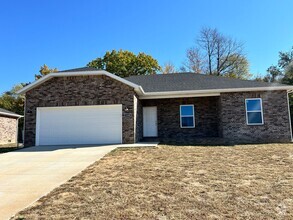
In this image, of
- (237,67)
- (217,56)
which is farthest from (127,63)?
(237,67)

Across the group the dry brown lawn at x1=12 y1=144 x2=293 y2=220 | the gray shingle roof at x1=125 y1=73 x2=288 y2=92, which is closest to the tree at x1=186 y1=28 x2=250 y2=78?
the gray shingle roof at x1=125 y1=73 x2=288 y2=92

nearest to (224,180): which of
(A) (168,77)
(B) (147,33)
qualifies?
(A) (168,77)

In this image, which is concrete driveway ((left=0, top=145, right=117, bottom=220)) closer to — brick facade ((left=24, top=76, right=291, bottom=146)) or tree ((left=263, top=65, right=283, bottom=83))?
brick facade ((left=24, top=76, right=291, bottom=146))

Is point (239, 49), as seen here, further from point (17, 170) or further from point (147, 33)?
point (17, 170)

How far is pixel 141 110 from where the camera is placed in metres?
14.7

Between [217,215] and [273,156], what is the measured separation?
5669 millimetres

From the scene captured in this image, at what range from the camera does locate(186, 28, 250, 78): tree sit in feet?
102

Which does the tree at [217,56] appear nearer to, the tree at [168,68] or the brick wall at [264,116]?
the tree at [168,68]

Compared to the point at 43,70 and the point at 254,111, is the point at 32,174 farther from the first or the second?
the point at 43,70

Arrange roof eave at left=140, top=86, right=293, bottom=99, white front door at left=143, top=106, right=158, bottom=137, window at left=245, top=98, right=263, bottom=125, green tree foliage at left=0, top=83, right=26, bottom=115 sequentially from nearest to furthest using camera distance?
1. roof eave at left=140, top=86, right=293, bottom=99
2. window at left=245, top=98, right=263, bottom=125
3. white front door at left=143, top=106, right=158, bottom=137
4. green tree foliage at left=0, top=83, right=26, bottom=115

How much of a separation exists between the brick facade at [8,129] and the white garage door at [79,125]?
9758 millimetres

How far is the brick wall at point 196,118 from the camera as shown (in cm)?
1443

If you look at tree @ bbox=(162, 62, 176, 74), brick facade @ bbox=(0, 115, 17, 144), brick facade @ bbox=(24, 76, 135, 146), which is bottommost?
brick facade @ bbox=(0, 115, 17, 144)

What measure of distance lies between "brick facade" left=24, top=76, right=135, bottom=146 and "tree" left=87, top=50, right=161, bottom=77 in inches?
759
